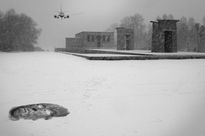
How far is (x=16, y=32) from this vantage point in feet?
116

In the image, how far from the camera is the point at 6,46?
111ft

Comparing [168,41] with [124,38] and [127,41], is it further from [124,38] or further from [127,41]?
[127,41]

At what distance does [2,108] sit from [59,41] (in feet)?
350

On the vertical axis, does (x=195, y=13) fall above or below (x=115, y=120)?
above

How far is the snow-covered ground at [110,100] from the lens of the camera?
16.9 feet

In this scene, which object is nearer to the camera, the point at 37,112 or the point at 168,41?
the point at 37,112

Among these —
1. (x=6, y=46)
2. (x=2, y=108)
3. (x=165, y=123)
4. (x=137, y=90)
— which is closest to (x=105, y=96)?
(x=137, y=90)

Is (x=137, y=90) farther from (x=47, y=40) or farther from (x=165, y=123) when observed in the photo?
(x=47, y=40)

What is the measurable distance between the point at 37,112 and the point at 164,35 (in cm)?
1888

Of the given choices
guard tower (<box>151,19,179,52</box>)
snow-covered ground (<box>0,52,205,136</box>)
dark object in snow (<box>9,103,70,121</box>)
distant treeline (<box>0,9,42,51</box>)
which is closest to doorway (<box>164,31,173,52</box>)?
guard tower (<box>151,19,179,52</box>)

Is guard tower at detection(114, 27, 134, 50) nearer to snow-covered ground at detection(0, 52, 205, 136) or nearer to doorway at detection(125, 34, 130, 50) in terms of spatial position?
doorway at detection(125, 34, 130, 50)

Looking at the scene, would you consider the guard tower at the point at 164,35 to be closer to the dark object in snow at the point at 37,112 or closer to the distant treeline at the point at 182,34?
the distant treeline at the point at 182,34

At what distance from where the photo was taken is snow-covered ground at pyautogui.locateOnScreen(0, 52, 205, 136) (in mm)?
5152

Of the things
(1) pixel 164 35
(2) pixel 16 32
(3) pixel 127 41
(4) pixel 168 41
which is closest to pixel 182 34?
(3) pixel 127 41
